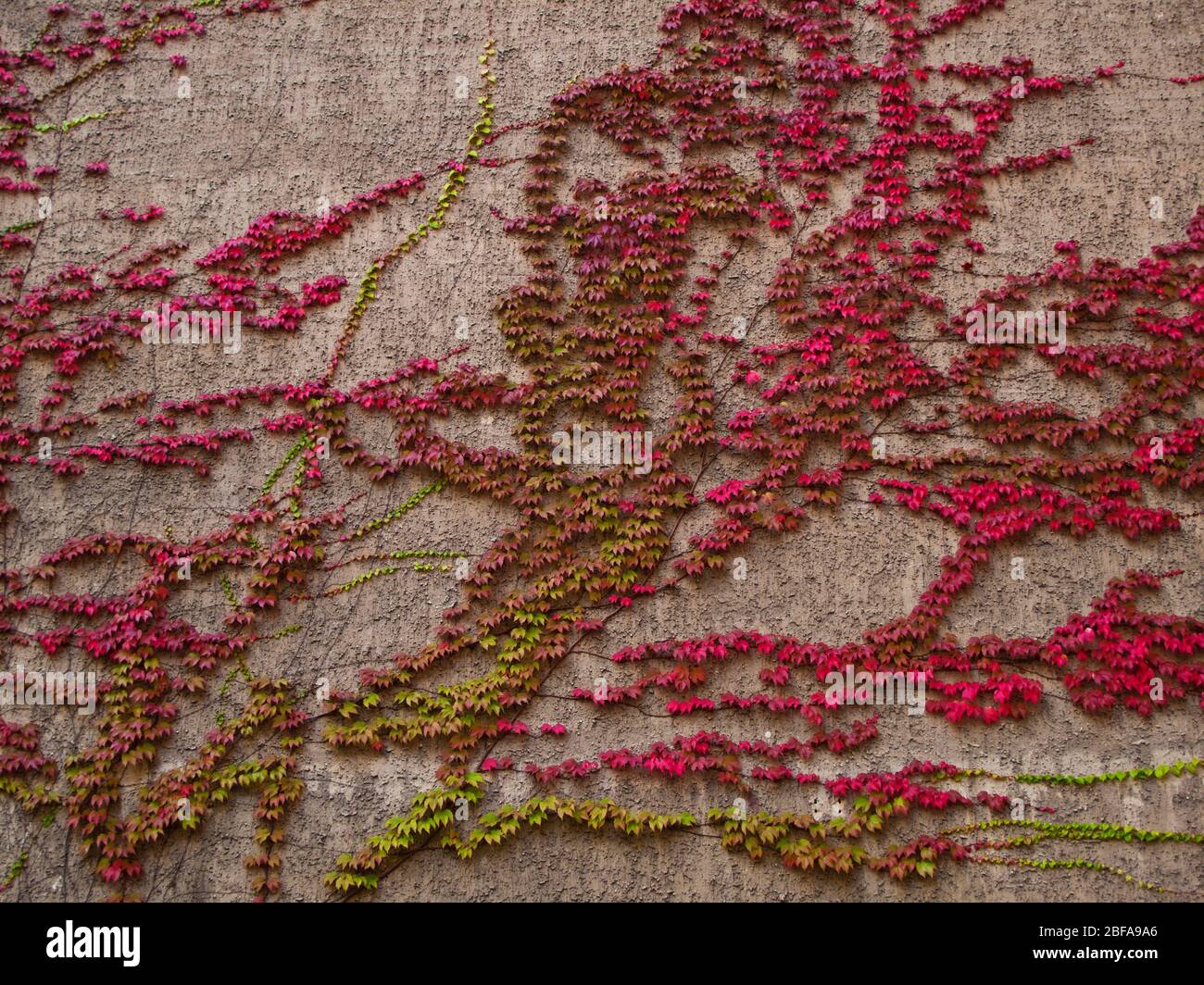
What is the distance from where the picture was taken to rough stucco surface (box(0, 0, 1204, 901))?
5.32 m

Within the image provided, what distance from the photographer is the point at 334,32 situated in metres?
6.68

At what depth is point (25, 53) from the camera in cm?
675

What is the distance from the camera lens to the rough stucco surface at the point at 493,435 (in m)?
5.32

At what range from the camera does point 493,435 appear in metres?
6.00

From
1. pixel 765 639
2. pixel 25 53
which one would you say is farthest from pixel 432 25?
pixel 765 639

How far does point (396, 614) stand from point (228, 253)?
302cm

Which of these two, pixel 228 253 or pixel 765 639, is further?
pixel 228 253

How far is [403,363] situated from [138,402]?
1.95 m
